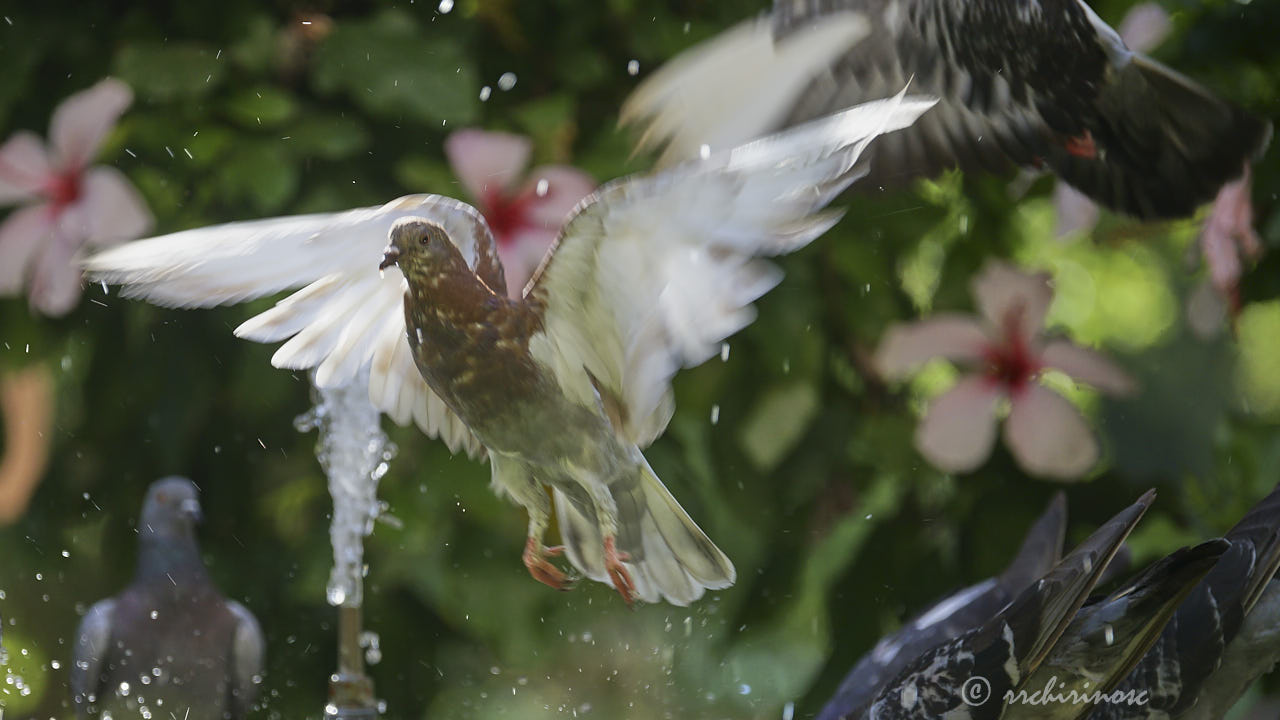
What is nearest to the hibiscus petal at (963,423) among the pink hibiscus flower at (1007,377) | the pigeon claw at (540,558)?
the pink hibiscus flower at (1007,377)

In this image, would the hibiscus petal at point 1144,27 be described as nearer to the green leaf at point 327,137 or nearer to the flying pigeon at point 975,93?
the flying pigeon at point 975,93

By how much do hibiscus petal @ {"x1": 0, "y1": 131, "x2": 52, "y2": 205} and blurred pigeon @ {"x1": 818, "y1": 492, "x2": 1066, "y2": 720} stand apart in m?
0.53

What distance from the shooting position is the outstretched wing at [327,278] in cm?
49

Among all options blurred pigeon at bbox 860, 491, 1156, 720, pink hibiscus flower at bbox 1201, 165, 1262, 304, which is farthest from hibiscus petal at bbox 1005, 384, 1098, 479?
blurred pigeon at bbox 860, 491, 1156, 720

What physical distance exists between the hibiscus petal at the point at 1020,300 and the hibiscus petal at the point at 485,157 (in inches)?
10.5

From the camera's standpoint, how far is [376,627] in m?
0.74

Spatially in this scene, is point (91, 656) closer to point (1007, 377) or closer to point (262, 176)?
point (262, 176)

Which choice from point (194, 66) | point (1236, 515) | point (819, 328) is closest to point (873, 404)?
point (819, 328)

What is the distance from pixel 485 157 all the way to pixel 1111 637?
398 mm

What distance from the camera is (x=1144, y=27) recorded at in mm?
653

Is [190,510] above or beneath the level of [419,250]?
beneath

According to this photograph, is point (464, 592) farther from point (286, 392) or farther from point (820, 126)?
point (820, 126)

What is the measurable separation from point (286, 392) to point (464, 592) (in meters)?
0.15

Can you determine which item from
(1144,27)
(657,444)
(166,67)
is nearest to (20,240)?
(166,67)
